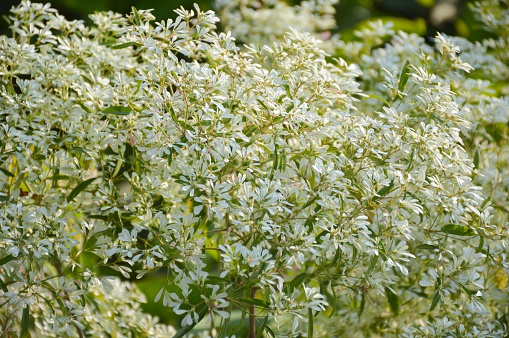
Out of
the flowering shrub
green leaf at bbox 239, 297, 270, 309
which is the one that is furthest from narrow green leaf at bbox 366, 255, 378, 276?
green leaf at bbox 239, 297, 270, 309

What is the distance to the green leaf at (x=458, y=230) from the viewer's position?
2.94ft

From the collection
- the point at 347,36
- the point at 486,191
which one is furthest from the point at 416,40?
the point at 347,36

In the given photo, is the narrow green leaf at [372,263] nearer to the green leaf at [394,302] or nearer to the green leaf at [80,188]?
the green leaf at [394,302]

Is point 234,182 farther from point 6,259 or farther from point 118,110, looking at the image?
point 6,259

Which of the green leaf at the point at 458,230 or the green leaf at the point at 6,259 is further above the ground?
the green leaf at the point at 458,230

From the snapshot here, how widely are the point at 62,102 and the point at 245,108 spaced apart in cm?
28

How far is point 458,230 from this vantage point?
35.4 inches

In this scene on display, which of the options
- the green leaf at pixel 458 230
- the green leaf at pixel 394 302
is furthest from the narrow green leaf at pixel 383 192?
the green leaf at pixel 394 302

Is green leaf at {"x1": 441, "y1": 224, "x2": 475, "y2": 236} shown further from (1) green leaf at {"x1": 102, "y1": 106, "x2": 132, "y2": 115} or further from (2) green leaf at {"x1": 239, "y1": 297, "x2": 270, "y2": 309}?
(1) green leaf at {"x1": 102, "y1": 106, "x2": 132, "y2": 115}

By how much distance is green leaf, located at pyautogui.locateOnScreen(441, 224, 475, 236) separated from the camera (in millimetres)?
896

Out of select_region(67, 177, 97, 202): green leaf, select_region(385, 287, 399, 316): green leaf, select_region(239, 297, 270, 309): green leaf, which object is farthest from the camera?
select_region(385, 287, 399, 316): green leaf

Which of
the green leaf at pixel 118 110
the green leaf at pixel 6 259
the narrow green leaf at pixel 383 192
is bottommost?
the green leaf at pixel 6 259

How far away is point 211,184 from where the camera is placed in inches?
32.2

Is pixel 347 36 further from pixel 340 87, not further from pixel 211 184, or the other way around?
pixel 211 184
